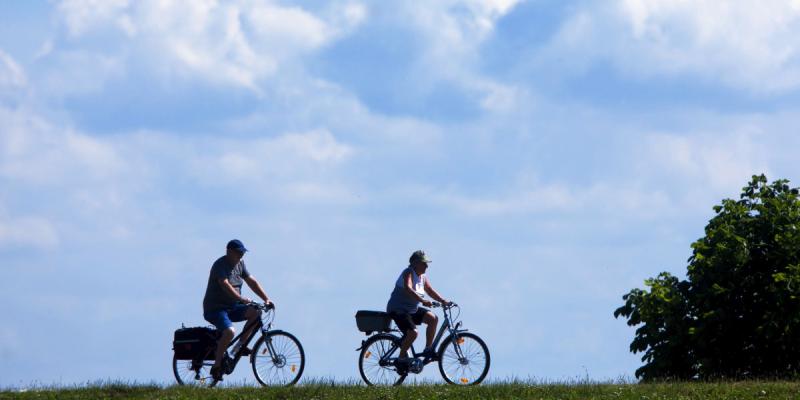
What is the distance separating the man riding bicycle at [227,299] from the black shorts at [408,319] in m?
2.15

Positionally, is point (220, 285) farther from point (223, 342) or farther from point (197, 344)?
point (197, 344)

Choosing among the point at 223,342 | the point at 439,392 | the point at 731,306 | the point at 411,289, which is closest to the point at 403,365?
the point at 411,289

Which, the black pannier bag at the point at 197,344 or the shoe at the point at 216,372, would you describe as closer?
the shoe at the point at 216,372

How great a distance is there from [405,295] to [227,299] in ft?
9.55

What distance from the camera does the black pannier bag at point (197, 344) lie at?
55.7 feet

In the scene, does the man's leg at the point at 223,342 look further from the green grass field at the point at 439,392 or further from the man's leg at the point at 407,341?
the man's leg at the point at 407,341

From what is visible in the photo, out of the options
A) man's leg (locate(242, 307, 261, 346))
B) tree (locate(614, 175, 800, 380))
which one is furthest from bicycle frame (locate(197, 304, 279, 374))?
tree (locate(614, 175, 800, 380))

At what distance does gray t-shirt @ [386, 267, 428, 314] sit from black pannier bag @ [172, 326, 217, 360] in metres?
3.05

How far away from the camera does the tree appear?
20.8 metres

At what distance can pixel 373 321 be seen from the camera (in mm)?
17312

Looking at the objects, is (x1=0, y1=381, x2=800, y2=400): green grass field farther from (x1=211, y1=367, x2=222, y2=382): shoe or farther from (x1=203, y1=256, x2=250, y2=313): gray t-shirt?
(x1=203, y1=256, x2=250, y2=313): gray t-shirt

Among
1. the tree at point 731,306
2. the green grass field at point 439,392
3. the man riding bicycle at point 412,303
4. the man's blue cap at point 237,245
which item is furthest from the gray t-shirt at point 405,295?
the tree at point 731,306

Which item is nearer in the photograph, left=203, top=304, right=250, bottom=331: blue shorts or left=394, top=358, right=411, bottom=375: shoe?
left=203, top=304, right=250, bottom=331: blue shorts

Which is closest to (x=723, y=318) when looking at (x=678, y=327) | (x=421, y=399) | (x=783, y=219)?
(x=678, y=327)
